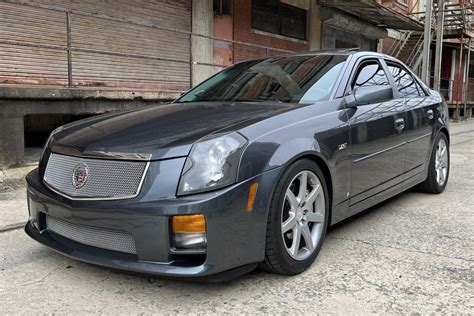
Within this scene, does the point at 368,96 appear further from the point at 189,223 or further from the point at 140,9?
the point at 140,9

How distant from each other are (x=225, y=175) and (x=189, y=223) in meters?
0.33

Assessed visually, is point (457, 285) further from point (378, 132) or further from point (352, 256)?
point (378, 132)

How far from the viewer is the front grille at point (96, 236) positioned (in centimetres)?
261

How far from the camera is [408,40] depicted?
2189 cm

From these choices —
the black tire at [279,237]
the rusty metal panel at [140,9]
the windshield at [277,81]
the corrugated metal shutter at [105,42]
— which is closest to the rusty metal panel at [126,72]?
the corrugated metal shutter at [105,42]

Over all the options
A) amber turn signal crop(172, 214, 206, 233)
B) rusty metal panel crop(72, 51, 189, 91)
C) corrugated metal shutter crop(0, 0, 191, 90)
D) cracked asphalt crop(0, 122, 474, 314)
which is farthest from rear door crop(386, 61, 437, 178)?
rusty metal panel crop(72, 51, 189, 91)

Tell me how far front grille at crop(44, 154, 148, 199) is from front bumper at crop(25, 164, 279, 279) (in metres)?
0.05

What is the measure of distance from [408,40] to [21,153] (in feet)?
65.0

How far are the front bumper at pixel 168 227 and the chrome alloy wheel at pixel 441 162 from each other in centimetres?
326

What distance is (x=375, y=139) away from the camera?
386 centimetres

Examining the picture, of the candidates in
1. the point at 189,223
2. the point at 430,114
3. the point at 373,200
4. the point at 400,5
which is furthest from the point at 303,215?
the point at 400,5

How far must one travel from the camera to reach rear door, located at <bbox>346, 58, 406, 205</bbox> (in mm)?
3639

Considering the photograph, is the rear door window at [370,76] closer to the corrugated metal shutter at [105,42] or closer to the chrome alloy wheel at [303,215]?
the chrome alloy wheel at [303,215]

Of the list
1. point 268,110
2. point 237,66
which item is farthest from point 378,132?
point 237,66
